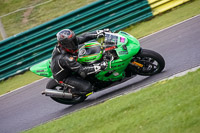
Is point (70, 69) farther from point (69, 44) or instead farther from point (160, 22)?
point (160, 22)

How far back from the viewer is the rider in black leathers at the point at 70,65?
21.9 ft

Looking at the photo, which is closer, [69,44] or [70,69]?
[69,44]

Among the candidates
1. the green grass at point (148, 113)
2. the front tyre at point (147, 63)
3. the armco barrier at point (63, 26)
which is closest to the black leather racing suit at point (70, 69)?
the green grass at point (148, 113)

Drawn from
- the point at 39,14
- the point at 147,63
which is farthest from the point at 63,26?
the point at 147,63

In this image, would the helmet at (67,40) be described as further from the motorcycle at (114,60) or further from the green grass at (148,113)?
the green grass at (148,113)

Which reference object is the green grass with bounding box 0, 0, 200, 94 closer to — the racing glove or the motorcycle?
the motorcycle

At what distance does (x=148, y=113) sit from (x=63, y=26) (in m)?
7.22

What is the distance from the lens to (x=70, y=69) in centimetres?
723

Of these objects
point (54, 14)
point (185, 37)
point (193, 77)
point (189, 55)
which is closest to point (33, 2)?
point (54, 14)

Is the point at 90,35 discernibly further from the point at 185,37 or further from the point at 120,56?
the point at 185,37

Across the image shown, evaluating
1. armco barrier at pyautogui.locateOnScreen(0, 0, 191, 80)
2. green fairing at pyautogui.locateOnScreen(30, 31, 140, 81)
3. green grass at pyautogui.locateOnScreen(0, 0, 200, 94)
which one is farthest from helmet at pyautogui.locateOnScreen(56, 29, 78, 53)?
armco barrier at pyautogui.locateOnScreen(0, 0, 191, 80)

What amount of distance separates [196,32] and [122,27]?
11.4ft

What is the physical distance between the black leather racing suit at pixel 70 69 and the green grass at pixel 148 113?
80 centimetres

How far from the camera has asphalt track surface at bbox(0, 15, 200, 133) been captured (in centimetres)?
752
